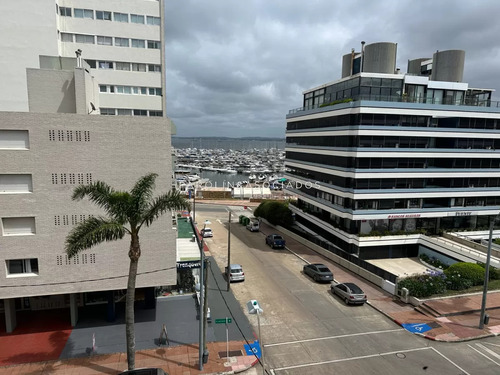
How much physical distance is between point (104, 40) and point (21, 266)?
88.2 feet

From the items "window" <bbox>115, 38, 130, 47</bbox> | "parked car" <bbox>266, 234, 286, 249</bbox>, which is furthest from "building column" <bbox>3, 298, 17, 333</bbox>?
"parked car" <bbox>266, 234, 286, 249</bbox>

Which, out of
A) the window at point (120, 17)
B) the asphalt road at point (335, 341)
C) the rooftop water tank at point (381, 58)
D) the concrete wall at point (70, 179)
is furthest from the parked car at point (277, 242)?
the window at point (120, 17)

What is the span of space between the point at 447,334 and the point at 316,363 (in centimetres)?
1081

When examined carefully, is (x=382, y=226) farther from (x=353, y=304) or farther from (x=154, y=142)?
(x=154, y=142)

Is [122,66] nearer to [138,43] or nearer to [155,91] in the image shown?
[138,43]

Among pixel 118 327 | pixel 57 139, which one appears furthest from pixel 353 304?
pixel 57 139

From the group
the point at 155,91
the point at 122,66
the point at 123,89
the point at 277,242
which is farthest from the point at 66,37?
the point at 277,242

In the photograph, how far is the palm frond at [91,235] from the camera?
54.3ft

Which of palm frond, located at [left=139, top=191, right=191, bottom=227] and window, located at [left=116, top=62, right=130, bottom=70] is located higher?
window, located at [left=116, top=62, right=130, bottom=70]

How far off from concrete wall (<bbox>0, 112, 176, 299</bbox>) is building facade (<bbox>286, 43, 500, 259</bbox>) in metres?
24.6

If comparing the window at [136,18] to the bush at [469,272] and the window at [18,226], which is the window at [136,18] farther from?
the bush at [469,272]

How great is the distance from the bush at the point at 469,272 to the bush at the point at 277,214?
2846cm

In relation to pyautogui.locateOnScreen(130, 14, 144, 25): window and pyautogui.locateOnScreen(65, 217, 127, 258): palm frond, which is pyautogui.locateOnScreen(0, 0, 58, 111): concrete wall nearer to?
pyautogui.locateOnScreen(130, 14, 144, 25): window

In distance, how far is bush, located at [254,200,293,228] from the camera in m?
58.2
